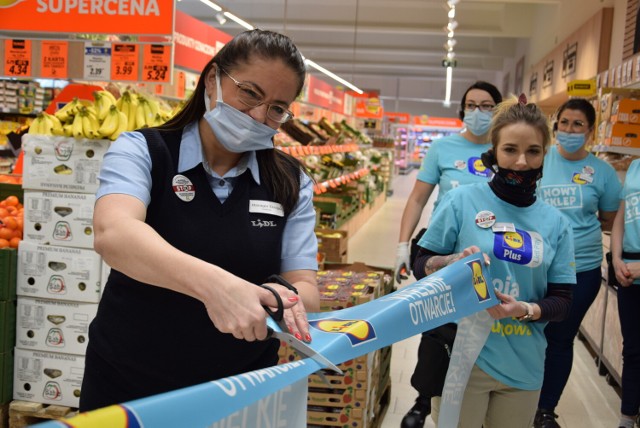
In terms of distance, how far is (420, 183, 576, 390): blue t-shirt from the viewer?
255 centimetres

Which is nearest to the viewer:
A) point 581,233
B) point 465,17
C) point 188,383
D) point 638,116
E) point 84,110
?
point 188,383

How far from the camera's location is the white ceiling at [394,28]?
17203 millimetres

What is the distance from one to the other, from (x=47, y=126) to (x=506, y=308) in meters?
2.64

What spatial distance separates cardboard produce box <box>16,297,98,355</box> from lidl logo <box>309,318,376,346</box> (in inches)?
97.7

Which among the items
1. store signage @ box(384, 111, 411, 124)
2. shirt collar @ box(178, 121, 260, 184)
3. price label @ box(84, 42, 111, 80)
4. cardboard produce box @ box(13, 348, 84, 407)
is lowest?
cardboard produce box @ box(13, 348, 84, 407)

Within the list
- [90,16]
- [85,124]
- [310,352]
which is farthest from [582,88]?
[310,352]

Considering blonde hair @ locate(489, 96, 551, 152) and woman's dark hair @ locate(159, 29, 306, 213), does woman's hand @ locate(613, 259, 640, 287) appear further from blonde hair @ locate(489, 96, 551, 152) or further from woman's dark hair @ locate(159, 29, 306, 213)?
woman's dark hair @ locate(159, 29, 306, 213)

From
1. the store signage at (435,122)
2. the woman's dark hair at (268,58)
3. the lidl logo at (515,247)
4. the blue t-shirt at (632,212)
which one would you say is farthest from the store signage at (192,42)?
the store signage at (435,122)

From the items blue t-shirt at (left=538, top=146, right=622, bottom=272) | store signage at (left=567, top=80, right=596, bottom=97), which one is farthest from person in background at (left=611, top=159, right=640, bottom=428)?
store signage at (left=567, top=80, right=596, bottom=97)

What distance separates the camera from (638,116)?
19.5ft

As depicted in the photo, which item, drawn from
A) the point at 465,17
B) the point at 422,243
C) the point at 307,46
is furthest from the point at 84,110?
the point at 307,46

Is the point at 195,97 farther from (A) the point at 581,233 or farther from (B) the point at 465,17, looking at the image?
(B) the point at 465,17

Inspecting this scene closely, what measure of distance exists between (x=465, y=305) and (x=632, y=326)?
2.23m

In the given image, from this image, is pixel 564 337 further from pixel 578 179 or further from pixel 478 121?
pixel 478 121
